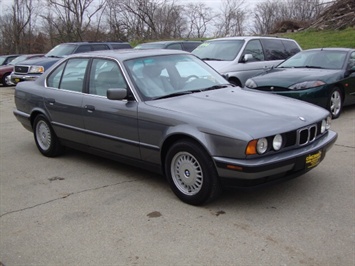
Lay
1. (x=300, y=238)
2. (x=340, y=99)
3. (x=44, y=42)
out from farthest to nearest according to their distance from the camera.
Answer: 1. (x=44, y=42)
2. (x=340, y=99)
3. (x=300, y=238)

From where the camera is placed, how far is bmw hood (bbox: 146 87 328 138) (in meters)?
3.71

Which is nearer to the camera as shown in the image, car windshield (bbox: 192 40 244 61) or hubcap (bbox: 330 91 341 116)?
hubcap (bbox: 330 91 341 116)

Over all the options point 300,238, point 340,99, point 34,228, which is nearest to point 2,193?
point 34,228

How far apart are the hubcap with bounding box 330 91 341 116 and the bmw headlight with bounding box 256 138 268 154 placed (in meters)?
4.71

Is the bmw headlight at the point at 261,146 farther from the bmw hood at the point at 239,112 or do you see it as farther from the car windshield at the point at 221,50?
the car windshield at the point at 221,50

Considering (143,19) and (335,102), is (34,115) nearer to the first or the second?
(335,102)

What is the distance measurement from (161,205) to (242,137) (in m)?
1.11

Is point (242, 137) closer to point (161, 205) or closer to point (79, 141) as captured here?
point (161, 205)

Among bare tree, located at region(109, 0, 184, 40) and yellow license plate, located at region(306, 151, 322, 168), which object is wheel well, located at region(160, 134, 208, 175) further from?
bare tree, located at region(109, 0, 184, 40)

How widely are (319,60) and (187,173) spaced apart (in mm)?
5850

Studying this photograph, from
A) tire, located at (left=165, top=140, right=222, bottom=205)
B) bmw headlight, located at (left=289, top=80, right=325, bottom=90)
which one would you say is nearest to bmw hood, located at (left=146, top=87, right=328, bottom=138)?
tire, located at (left=165, top=140, right=222, bottom=205)

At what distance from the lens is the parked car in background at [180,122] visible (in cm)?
366

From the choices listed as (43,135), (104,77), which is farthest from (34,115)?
(104,77)

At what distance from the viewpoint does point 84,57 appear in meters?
5.36
